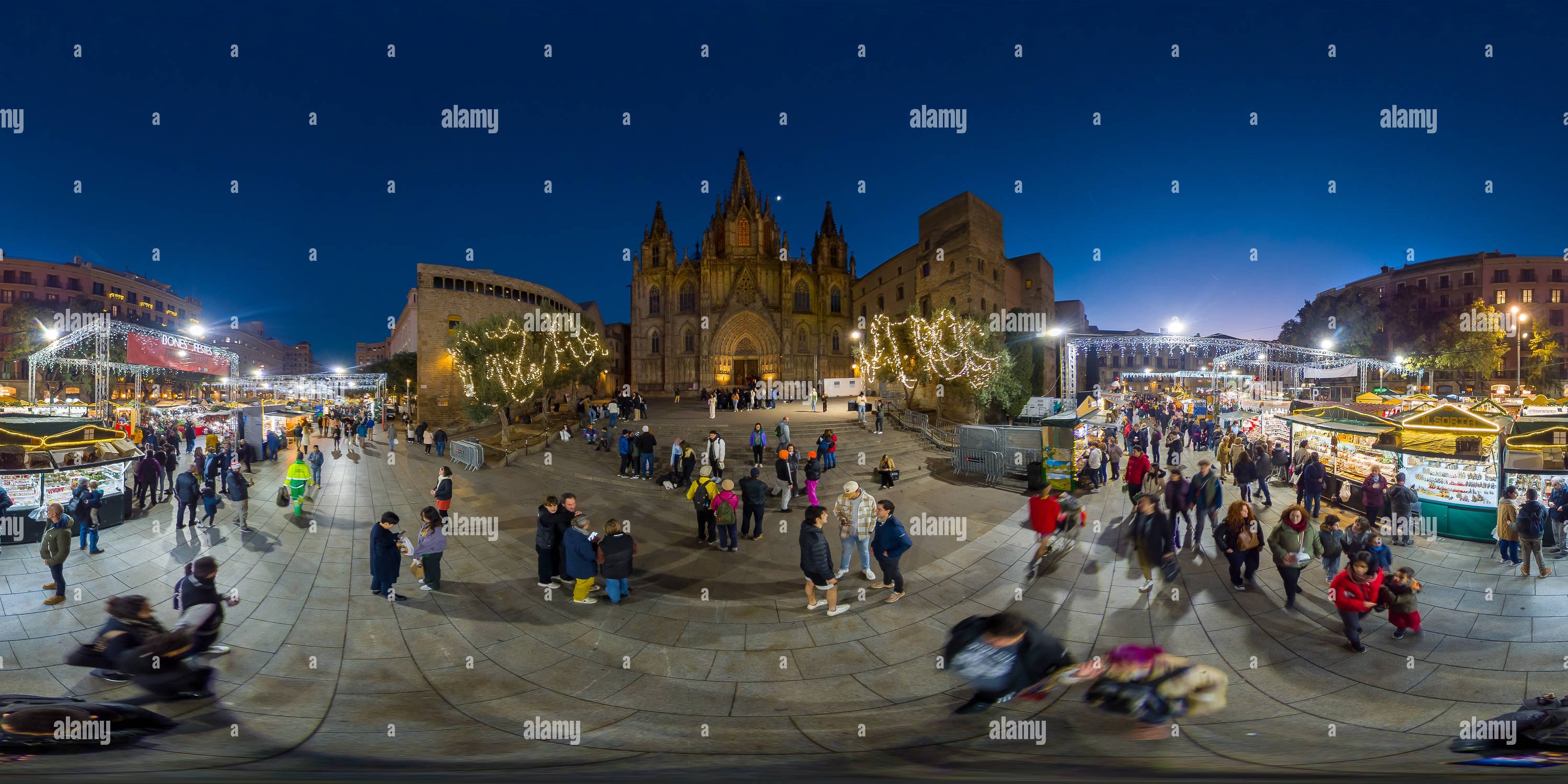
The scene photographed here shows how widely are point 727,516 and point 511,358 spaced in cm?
1814

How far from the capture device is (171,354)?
1291cm

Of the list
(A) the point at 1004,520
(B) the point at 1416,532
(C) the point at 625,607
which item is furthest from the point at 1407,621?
(C) the point at 625,607

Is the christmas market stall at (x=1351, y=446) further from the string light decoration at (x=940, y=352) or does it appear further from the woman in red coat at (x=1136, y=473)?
the string light decoration at (x=940, y=352)

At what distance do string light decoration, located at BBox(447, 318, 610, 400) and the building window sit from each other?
22.4 m

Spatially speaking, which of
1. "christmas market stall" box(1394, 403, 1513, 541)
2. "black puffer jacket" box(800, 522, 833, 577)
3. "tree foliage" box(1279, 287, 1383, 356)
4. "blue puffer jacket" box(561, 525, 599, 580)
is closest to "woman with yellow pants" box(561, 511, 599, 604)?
"blue puffer jacket" box(561, 525, 599, 580)

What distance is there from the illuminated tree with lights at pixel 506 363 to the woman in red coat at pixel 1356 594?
72.4 ft

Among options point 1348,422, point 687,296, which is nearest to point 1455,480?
point 1348,422

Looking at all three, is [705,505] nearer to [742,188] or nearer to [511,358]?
[511,358]

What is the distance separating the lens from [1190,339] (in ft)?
62.1

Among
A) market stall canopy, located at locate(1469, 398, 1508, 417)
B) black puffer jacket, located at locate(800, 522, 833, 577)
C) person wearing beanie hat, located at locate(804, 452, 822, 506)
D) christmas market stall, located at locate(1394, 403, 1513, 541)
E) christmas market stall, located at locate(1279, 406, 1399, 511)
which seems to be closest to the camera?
black puffer jacket, located at locate(800, 522, 833, 577)

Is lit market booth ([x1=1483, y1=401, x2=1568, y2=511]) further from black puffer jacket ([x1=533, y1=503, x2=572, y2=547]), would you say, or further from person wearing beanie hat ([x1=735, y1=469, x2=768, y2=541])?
black puffer jacket ([x1=533, y1=503, x2=572, y2=547])

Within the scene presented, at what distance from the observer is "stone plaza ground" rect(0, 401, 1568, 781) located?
3.10 metres

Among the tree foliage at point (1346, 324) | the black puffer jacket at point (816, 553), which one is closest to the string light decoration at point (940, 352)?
the black puffer jacket at point (816, 553)

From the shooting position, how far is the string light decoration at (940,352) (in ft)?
71.6
